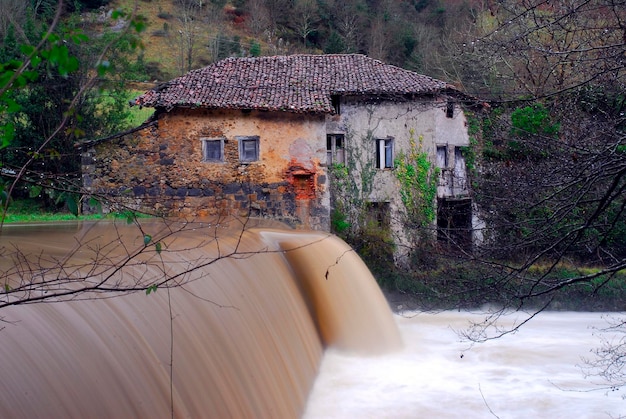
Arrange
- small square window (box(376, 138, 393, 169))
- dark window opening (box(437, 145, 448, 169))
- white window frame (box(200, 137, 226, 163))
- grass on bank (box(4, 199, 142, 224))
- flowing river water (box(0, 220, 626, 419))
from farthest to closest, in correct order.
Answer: dark window opening (box(437, 145, 448, 169))
small square window (box(376, 138, 393, 169))
white window frame (box(200, 137, 226, 163))
grass on bank (box(4, 199, 142, 224))
flowing river water (box(0, 220, 626, 419))

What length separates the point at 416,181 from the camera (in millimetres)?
20406

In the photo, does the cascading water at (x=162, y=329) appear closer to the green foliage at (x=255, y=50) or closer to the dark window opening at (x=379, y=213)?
the dark window opening at (x=379, y=213)

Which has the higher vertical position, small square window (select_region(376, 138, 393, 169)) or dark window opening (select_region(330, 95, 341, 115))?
dark window opening (select_region(330, 95, 341, 115))

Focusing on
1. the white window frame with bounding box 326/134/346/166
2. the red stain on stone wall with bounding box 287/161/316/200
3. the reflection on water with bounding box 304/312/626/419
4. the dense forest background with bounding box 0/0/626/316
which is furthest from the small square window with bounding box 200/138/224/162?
the reflection on water with bounding box 304/312/626/419

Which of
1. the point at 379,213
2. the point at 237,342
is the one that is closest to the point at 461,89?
the point at 379,213

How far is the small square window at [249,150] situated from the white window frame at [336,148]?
2.84 m

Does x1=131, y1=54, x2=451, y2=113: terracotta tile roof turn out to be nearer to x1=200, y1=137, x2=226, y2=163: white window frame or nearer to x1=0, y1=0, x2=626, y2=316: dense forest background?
x1=200, y1=137, x2=226, y2=163: white window frame

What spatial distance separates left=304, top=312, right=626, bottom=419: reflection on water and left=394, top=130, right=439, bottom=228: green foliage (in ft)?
22.7

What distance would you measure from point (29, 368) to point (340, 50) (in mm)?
31902

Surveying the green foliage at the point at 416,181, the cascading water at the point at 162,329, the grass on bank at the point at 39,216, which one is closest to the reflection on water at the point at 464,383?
the cascading water at the point at 162,329

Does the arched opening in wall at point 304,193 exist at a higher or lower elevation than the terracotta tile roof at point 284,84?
lower

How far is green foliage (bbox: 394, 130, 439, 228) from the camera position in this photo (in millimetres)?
20250

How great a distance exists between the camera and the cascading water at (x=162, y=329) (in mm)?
4367

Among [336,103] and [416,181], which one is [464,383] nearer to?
[416,181]
